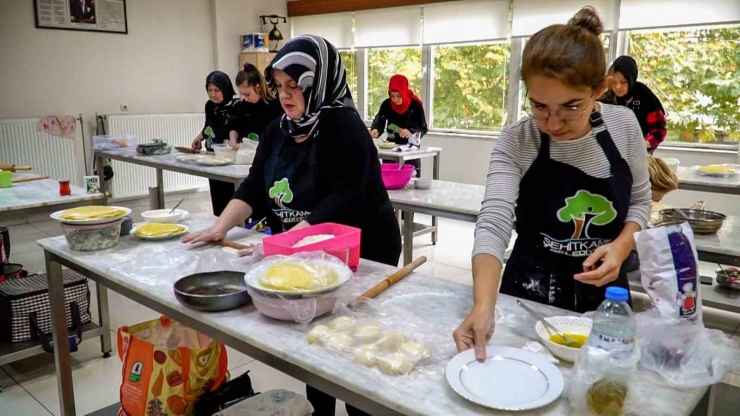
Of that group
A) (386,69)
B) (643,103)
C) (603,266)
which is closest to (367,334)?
(603,266)

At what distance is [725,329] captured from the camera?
310cm

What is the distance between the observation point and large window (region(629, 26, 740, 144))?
15.5 feet

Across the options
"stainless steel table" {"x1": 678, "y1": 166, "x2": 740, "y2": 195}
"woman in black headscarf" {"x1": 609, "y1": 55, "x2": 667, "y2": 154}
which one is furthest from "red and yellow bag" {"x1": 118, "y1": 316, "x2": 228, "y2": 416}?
"woman in black headscarf" {"x1": 609, "y1": 55, "x2": 667, "y2": 154}

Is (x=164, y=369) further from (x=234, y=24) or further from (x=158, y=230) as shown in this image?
(x=234, y=24)

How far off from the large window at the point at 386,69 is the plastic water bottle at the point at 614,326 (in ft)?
19.8

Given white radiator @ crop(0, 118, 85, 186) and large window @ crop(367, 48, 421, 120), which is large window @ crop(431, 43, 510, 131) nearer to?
large window @ crop(367, 48, 421, 120)

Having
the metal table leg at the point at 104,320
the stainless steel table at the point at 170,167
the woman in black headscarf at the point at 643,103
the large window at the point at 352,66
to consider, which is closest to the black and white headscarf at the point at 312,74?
the metal table leg at the point at 104,320

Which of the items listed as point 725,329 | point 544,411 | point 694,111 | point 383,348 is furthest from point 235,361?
point 694,111

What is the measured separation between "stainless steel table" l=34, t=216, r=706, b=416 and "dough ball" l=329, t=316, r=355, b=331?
54 millimetres

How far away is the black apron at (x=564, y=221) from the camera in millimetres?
1329

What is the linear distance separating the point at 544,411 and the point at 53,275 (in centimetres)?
167

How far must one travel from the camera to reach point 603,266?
1175mm

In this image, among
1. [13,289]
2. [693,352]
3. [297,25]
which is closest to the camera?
[693,352]

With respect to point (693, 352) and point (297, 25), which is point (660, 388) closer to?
point (693, 352)
